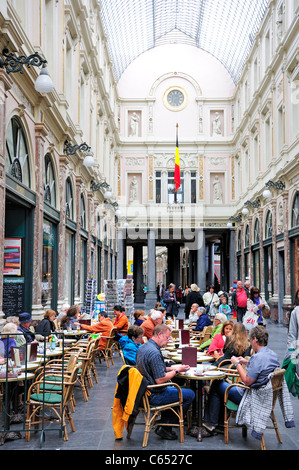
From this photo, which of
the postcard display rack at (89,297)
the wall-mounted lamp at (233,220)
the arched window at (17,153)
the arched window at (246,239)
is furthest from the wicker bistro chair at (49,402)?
the wall-mounted lamp at (233,220)

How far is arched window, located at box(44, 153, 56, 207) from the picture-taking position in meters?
12.2

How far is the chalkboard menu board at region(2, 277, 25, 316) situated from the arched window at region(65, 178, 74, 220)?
15.6ft

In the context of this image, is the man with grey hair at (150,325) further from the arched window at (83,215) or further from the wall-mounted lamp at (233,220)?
the wall-mounted lamp at (233,220)

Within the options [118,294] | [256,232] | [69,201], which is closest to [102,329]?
[69,201]

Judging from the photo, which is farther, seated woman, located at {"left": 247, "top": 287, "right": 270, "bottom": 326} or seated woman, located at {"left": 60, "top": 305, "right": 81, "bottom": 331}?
seated woman, located at {"left": 247, "top": 287, "right": 270, "bottom": 326}

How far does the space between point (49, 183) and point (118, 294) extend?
7.11m

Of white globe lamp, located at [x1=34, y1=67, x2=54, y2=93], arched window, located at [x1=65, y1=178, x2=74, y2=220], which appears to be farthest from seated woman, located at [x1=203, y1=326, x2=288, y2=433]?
arched window, located at [x1=65, y1=178, x2=74, y2=220]

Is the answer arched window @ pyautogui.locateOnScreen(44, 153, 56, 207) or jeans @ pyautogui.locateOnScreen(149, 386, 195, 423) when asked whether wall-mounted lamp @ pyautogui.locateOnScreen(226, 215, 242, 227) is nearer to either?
arched window @ pyautogui.locateOnScreen(44, 153, 56, 207)

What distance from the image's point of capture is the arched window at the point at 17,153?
905 centimetres

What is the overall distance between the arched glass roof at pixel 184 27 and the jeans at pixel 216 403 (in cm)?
2389

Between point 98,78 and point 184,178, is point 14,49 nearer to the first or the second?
point 98,78

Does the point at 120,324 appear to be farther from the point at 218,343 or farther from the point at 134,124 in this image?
the point at 134,124
